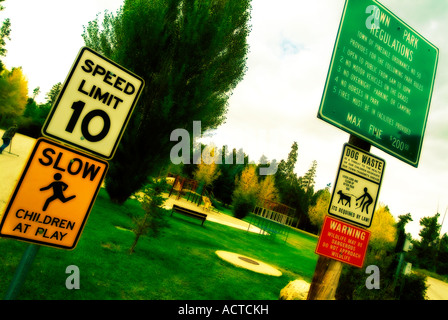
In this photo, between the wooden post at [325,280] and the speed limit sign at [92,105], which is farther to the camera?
the wooden post at [325,280]

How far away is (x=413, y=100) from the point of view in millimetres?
3227

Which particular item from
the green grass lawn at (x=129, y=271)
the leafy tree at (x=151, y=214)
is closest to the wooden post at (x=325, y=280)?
the green grass lawn at (x=129, y=271)

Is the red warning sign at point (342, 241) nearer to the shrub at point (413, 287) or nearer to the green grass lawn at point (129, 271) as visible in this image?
the green grass lawn at point (129, 271)

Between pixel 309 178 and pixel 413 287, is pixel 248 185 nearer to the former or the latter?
pixel 413 287

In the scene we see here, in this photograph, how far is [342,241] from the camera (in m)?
2.58

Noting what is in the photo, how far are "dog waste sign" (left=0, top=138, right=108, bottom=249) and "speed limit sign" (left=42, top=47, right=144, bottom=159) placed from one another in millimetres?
117

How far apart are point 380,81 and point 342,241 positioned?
1897 millimetres

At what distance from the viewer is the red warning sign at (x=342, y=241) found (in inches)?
99.2

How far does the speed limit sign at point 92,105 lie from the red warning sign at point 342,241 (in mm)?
2091

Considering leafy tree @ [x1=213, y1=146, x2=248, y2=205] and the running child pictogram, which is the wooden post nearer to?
the running child pictogram

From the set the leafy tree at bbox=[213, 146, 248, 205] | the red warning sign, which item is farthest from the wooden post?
the leafy tree at bbox=[213, 146, 248, 205]

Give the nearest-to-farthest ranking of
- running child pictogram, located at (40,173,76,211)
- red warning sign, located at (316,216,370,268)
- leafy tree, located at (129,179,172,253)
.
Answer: running child pictogram, located at (40,173,76,211)
red warning sign, located at (316,216,370,268)
leafy tree, located at (129,179,172,253)

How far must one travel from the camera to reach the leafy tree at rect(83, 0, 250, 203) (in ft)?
35.6

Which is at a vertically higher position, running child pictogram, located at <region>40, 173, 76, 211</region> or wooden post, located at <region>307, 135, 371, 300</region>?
running child pictogram, located at <region>40, 173, 76, 211</region>
